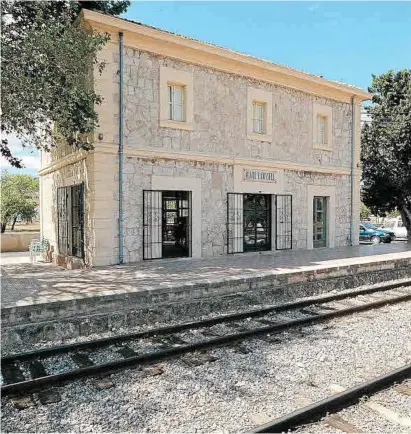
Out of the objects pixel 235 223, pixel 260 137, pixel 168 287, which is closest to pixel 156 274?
pixel 168 287

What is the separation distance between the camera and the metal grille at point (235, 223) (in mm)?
13000

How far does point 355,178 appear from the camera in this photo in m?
16.8

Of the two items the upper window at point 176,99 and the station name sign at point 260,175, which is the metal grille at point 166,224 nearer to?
the upper window at point 176,99

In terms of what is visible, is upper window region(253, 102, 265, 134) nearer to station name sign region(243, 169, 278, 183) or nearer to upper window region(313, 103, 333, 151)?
station name sign region(243, 169, 278, 183)

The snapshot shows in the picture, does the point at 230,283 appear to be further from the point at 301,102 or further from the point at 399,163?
the point at 399,163

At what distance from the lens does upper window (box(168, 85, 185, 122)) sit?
38.9ft

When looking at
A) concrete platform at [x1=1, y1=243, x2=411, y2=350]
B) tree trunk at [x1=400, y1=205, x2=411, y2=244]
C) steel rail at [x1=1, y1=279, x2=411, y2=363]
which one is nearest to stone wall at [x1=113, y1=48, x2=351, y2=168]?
concrete platform at [x1=1, y1=243, x2=411, y2=350]

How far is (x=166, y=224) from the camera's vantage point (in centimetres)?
1210

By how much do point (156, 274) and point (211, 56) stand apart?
683 cm

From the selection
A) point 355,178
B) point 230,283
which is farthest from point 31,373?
point 355,178

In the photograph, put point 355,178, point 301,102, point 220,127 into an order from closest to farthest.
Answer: point 220,127, point 301,102, point 355,178

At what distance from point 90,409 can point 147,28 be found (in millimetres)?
9706

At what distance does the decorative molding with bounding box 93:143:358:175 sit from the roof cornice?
268 cm

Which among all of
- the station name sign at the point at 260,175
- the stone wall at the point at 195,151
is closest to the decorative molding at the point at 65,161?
the stone wall at the point at 195,151
